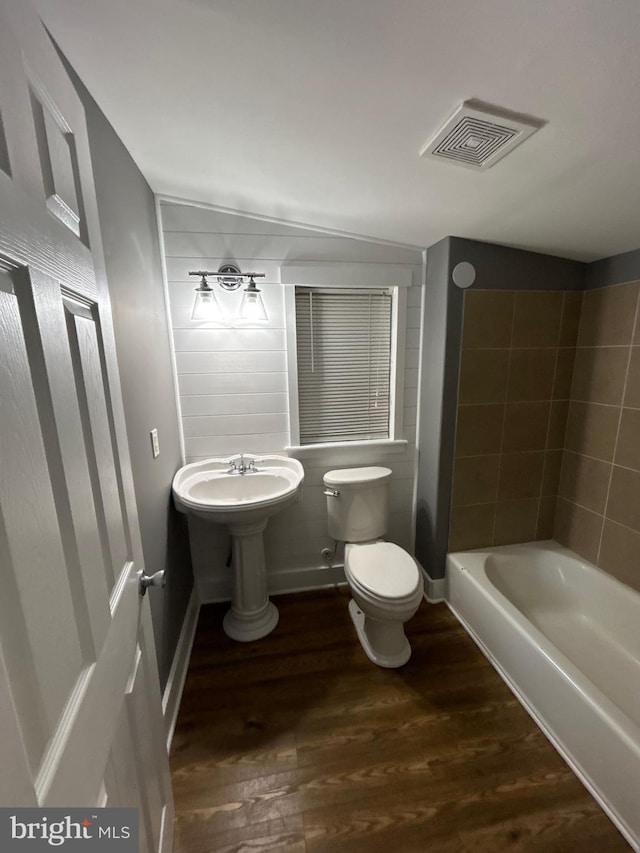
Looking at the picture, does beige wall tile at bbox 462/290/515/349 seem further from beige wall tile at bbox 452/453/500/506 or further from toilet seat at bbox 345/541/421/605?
toilet seat at bbox 345/541/421/605

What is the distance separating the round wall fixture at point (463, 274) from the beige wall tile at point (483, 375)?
0.33 metres

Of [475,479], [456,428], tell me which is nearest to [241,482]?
[456,428]

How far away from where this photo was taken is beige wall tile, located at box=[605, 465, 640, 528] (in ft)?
5.32

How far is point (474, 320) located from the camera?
174cm

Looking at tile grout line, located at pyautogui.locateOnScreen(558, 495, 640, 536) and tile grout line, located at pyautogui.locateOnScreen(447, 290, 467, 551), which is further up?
tile grout line, located at pyautogui.locateOnScreen(447, 290, 467, 551)

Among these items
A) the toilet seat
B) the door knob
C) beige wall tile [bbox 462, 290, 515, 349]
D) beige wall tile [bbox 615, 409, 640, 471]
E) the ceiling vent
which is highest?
the ceiling vent

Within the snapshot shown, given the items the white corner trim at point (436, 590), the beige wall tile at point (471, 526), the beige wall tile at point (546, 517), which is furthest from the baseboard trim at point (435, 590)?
the beige wall tile at point (546, 517)

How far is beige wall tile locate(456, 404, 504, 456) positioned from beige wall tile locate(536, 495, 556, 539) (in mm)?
504

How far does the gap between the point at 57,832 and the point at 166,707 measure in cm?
115

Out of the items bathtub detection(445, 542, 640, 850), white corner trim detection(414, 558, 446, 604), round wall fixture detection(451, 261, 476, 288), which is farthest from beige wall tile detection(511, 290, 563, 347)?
white corner trim detection(414, 558, 446, 604)

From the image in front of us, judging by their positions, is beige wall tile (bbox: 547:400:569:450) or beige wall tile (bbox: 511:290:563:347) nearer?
beige wall tile (bbox: 511:290:563:347)

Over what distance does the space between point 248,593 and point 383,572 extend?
73 cm

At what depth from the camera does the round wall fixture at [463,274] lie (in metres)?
1.68

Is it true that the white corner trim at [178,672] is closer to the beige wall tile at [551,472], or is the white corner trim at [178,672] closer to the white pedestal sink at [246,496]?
the white pedestal sink at [246,496]
